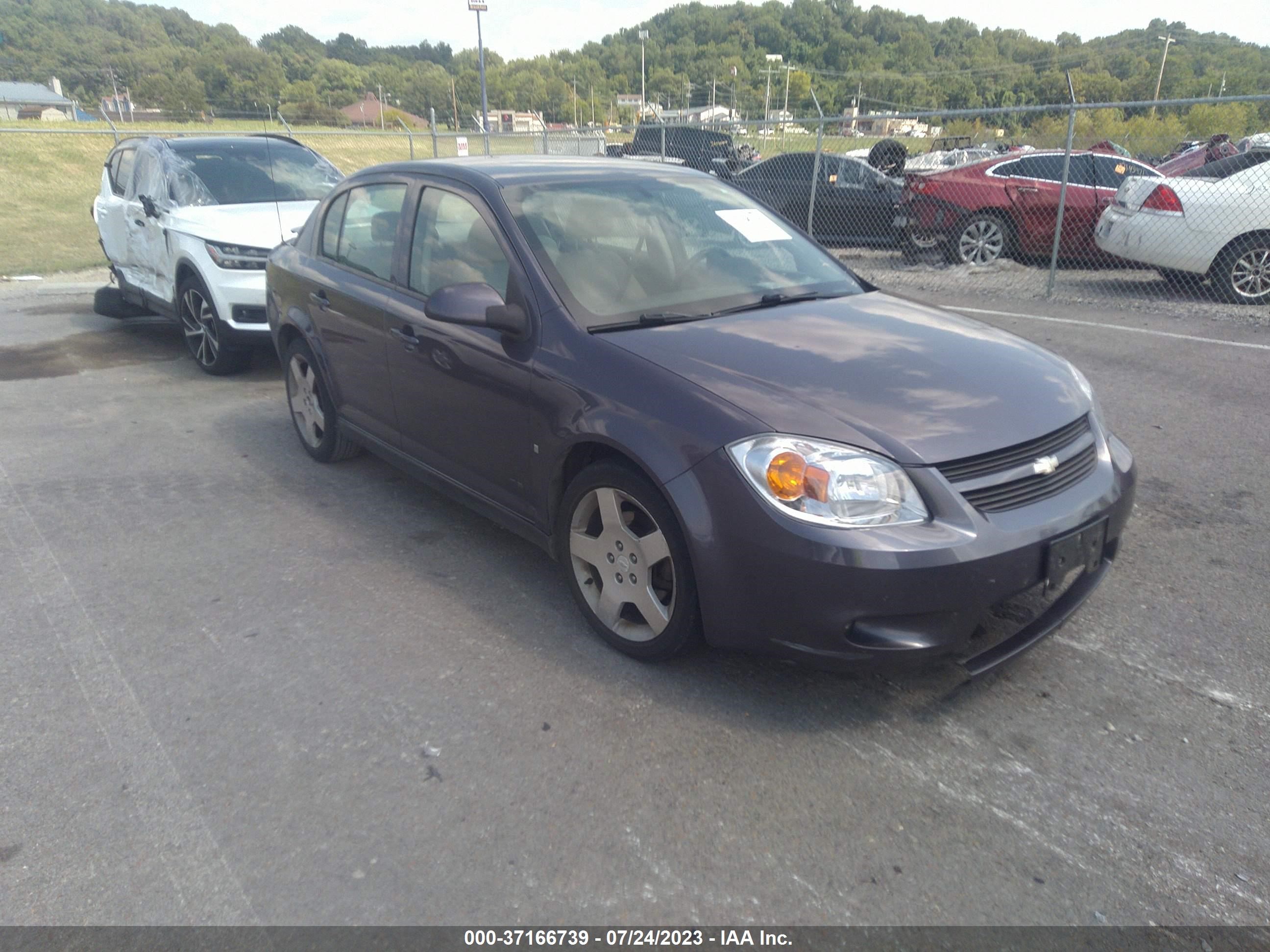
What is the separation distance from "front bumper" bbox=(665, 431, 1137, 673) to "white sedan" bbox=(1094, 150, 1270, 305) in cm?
797

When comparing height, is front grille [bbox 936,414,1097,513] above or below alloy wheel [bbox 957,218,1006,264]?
above

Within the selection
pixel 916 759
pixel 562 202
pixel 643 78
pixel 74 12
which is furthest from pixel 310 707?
pixel 643 78

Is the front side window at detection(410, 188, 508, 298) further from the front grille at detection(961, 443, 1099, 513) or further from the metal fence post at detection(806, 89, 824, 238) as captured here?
the metal fence post at detection(806, 89, 824, 238)

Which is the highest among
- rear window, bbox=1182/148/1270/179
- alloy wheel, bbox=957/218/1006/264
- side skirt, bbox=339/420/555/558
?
rear window, bbox=1182/148/1270/179

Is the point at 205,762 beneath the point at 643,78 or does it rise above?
beneath

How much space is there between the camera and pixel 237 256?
23.5 ft

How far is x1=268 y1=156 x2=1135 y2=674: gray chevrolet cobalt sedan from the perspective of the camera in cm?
277

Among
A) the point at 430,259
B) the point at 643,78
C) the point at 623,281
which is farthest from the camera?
the point at 643,78

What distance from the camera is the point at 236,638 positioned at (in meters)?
3.58

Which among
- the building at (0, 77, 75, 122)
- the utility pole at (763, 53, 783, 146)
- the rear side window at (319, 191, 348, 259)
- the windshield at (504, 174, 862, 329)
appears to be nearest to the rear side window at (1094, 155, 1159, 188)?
the windshield at (504, 174, 862, 329)

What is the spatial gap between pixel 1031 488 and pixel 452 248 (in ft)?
8.25

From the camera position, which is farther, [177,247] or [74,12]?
[74,12]

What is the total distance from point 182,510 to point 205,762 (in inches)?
92.7

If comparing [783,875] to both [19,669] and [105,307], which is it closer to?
[19,669]
